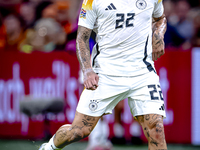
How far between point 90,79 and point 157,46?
92cm

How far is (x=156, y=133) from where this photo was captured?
10.5 ft

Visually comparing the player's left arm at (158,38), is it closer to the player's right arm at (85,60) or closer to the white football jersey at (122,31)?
the white football jersey at (122,31)

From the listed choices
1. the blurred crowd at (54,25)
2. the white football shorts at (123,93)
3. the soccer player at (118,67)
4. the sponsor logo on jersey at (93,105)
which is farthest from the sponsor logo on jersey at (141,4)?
the blurred crowd at (54,25)

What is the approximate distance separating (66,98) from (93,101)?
118 inches

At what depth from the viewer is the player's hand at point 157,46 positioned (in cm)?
360

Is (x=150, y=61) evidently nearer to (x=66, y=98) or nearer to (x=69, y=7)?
(x=66, y=98)

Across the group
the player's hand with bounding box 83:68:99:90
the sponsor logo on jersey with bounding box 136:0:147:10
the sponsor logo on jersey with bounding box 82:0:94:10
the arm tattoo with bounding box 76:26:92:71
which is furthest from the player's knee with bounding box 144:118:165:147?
the sponsor logo on jersey with bounding box 82:0:94:10

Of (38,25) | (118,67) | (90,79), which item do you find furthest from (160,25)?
(38,25)

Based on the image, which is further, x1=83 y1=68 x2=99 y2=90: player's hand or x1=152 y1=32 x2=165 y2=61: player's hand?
x1=152 y1=32 x2=165 y2=61: player's hand

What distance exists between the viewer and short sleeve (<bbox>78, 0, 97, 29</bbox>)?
3.39m

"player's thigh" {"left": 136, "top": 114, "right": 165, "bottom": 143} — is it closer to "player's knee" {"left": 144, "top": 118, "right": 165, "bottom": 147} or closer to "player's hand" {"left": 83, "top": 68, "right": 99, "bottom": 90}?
"player's knee" {"left": 144, "top": 118, "right": 165, "bottom": 147}

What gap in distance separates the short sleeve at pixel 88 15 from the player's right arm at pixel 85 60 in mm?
54

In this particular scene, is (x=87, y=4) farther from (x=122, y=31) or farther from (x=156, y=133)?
(x=156, y=133)

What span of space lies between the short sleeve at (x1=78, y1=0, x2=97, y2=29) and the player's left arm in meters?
0.75
